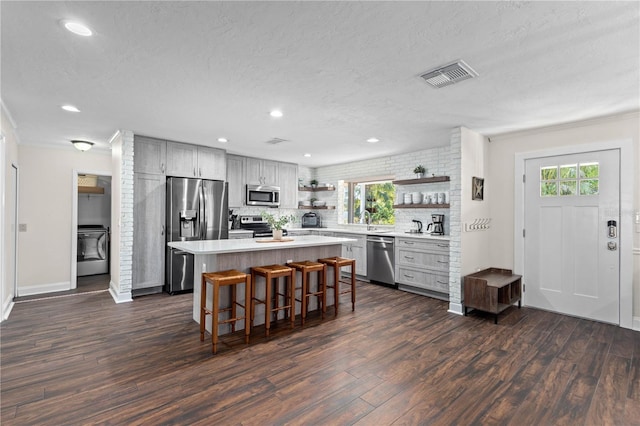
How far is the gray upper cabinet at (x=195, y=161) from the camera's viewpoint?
5002 mm

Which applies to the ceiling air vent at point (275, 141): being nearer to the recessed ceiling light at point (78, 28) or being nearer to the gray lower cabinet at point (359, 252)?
the gray lower cabinet at point (359, 252)

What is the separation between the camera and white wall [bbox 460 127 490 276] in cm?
415

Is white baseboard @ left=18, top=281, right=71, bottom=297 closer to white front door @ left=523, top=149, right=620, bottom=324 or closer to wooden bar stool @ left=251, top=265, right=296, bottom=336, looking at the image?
wooden bar stool @ left=251, top=265, right=296, bottom=336

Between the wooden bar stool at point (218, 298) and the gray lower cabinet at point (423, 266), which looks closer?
the wooden bar stool at point (218, 298)

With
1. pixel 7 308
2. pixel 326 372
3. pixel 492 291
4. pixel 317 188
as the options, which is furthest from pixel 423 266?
pixel 7 308

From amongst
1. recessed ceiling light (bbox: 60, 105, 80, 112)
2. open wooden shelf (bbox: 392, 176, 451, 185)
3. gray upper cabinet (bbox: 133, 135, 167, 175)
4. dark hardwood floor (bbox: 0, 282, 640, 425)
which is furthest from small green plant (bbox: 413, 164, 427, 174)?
recessed ceiling light (bbox: 60, 105, 80, 112)

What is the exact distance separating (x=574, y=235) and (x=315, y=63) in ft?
12.6

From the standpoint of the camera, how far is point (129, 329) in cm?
338

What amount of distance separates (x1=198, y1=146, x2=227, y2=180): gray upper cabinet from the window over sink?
9.08 feet

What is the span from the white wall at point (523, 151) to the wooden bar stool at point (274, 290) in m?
3.09

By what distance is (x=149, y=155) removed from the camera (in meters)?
4.76

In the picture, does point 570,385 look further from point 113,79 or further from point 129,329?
point 113,79

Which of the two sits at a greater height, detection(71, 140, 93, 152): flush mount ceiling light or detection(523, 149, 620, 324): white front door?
detection(71, 140, 93, 152): flush mount ceiling light

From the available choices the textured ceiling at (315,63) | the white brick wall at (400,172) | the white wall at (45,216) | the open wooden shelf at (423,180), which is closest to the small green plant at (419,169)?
the white brick wall at (400,172)
